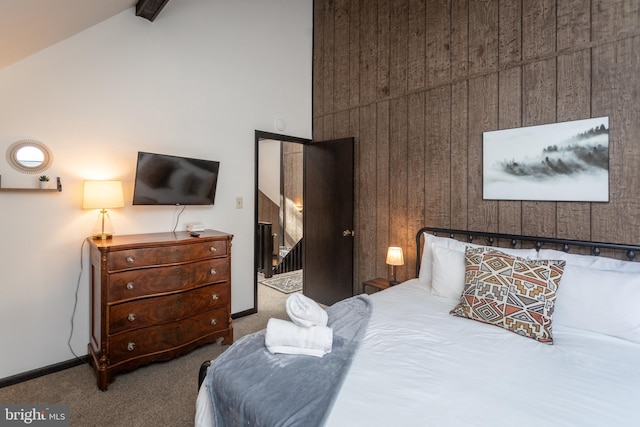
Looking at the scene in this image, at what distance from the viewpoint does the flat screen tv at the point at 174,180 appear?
8.73 ft

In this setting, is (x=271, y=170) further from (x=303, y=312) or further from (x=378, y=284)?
(x=303, y=312)

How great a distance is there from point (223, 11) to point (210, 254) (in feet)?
8.57

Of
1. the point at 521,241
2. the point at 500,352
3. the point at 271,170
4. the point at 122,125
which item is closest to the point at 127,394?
the point at 122,125

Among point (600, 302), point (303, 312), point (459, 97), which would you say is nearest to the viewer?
point (303, 312)

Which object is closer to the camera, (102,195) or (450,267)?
(450,267)

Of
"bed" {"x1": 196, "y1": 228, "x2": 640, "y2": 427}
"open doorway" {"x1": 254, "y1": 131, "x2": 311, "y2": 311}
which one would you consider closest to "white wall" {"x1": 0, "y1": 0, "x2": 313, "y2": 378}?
"bed" {"x1": 196, "y1": 228, "x2": 640, "y2": 427}

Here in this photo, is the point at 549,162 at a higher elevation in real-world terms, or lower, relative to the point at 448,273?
higher

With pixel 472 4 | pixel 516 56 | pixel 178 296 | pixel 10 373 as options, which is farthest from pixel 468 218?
pixel 10 373

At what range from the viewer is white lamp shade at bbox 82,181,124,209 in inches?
93.7

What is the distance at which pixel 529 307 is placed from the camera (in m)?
1.74

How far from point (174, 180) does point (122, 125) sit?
63 cm

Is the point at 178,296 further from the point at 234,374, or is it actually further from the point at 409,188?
the point at 409,188

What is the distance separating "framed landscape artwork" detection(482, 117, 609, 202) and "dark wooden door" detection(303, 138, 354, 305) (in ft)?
5.02

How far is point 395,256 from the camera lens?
303 centimetres
